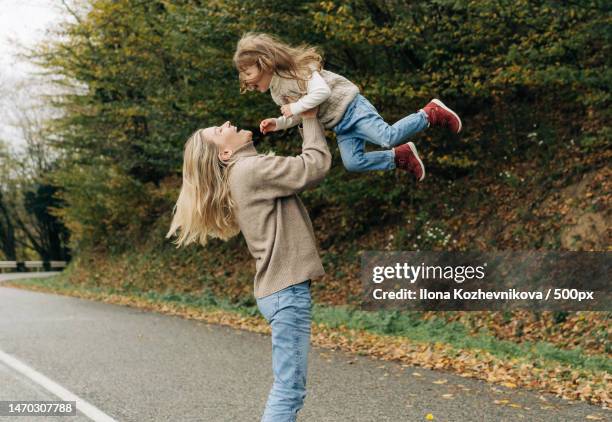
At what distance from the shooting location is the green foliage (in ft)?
39.5

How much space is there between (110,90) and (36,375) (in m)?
16.6

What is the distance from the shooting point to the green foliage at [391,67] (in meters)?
12.1

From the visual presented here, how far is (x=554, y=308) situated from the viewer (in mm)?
11766

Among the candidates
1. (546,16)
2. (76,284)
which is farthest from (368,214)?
(76,284)

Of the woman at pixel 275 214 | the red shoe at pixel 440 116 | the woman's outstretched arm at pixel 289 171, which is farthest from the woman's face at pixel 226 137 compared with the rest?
the red shoe at pixel 440 116

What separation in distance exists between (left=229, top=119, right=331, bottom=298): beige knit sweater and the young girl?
0.36 metres

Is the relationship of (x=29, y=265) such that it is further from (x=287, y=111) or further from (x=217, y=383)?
(x=287, y=111)

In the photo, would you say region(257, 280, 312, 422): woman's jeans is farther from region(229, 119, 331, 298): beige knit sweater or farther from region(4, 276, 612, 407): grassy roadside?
region(4, 276, 612, 407): grassy roadside

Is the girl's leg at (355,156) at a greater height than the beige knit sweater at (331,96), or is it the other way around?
the beige knit sweater at (331,96)

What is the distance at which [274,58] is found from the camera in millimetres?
4105

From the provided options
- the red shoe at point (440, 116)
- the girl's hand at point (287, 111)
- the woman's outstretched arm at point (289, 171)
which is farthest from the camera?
the red shoe at point (440, 116)

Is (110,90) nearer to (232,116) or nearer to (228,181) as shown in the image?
(232,116)

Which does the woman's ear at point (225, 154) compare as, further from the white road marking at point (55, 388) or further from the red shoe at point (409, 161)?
the white road marking at point (55, 388)

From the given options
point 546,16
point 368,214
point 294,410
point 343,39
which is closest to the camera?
point 294,410
